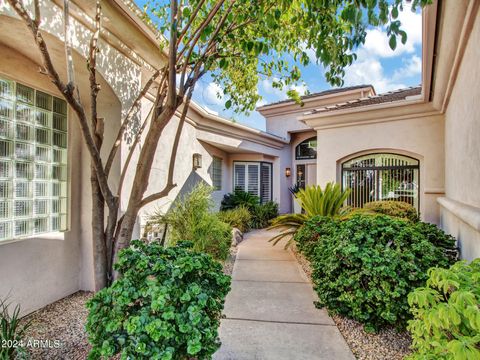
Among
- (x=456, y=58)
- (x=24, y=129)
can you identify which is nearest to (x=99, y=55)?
(x=24, y=129)

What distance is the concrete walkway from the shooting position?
301cm

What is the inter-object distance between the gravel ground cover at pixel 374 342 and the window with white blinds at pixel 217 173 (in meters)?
7.69

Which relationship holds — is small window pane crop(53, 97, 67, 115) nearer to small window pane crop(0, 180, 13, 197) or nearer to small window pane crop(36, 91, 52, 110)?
small window pane crop(36, 91, 52, 110)

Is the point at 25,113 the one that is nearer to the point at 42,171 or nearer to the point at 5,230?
the point at 42,171

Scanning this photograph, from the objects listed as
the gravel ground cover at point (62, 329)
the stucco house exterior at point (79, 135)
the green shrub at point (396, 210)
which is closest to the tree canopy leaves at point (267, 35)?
the stucco house exterior at point (79, 135)

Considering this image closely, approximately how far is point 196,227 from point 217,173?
5.34 metres

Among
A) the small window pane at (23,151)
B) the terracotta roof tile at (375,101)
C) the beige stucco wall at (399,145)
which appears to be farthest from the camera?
the terracotta roof tile at (375,101)

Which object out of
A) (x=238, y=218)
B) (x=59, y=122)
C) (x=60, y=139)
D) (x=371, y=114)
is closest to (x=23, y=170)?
(x=60, y=139)

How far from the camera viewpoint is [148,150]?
300cm

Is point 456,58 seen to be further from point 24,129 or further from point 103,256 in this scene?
point 24,129

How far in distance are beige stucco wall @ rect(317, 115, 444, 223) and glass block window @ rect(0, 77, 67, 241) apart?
7619mm

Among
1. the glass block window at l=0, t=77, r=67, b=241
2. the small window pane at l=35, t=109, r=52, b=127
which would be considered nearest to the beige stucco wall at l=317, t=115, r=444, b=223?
the glass block window at l=0, t=77, r=67, b=241

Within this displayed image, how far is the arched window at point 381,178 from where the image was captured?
8172 millimetres

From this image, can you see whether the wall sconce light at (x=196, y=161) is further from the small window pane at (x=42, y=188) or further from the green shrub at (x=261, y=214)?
the small window pane at (x=42, y=188)
